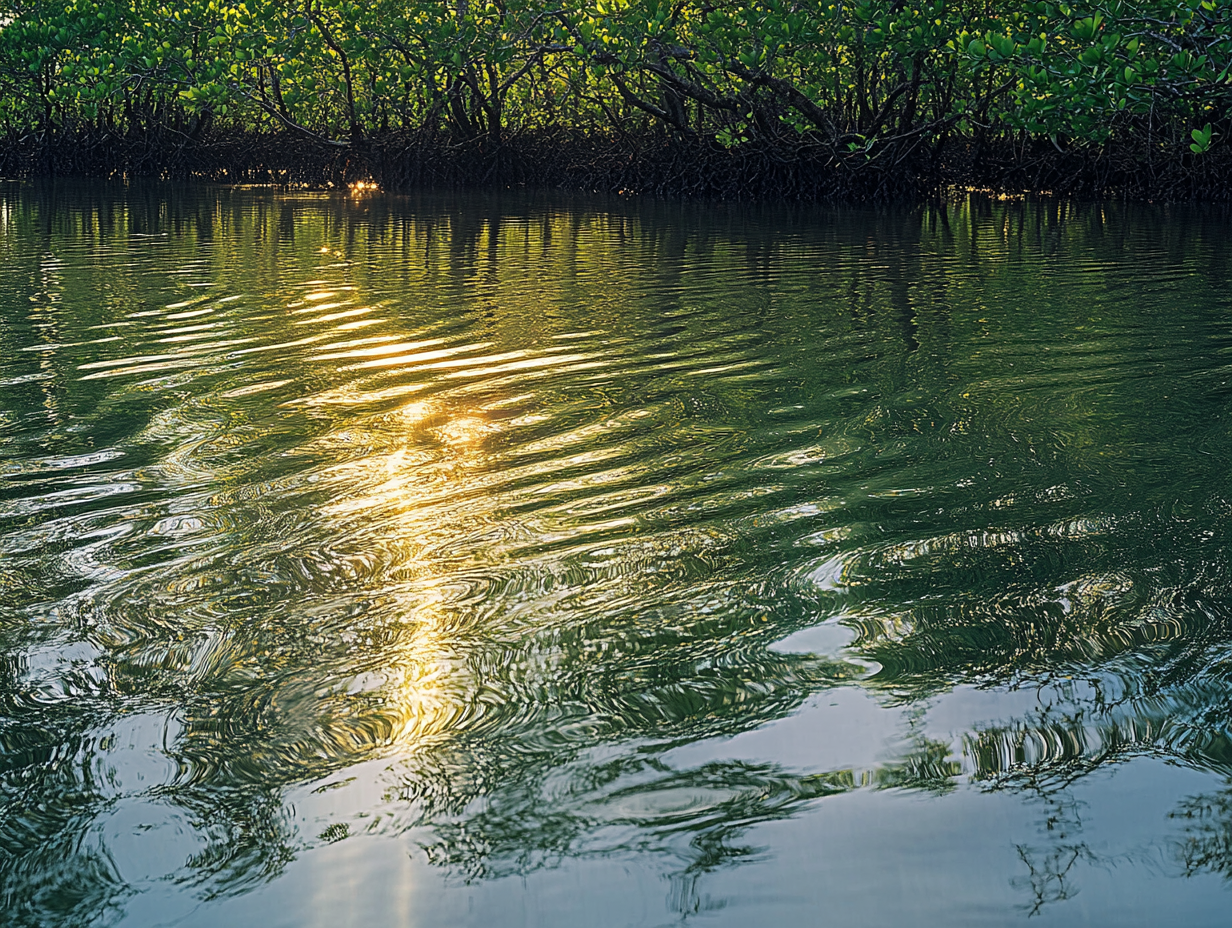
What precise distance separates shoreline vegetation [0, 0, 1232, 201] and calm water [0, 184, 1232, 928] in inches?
209

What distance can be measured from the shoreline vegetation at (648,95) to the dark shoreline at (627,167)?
0.11ft

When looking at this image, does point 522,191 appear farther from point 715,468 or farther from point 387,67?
point 715,468

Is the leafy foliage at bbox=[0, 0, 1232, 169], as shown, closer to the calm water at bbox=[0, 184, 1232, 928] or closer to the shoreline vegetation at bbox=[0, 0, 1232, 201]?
the shoreline vegetation at bbox=[0, 0, 1232, 201]

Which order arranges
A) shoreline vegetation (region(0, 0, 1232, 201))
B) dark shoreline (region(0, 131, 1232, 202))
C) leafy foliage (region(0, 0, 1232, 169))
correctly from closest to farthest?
leafy foliage (region(0, 0, 1232, 169)) → shoreline vegetation (region(0, 0, 1232, 201)) → dark shoreline (region(0, 131, 1232, 202))

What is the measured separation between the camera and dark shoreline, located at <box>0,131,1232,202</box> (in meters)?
15.0

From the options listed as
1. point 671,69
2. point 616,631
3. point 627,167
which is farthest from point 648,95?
point 616,631

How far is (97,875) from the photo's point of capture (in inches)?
59.8

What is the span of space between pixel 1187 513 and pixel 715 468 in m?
1.00

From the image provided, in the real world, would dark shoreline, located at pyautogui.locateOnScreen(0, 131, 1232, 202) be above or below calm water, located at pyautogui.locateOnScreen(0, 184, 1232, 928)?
above

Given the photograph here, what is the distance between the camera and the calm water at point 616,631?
1.53 m

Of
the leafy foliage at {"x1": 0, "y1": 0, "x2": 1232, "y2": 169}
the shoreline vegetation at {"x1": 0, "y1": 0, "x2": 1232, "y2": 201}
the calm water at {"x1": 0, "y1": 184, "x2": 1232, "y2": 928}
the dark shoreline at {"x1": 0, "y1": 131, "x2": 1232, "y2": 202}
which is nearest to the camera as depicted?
the calm water at {"x1": 0, "y1": 184, "x2": 1232, "y2": 928}

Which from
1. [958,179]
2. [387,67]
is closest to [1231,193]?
[958,179]

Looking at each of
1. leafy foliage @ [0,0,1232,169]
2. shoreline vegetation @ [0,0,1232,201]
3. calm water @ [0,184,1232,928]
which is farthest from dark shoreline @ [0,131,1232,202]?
calm water @ [0,184,1232,928]

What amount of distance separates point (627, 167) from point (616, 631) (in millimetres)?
16321
